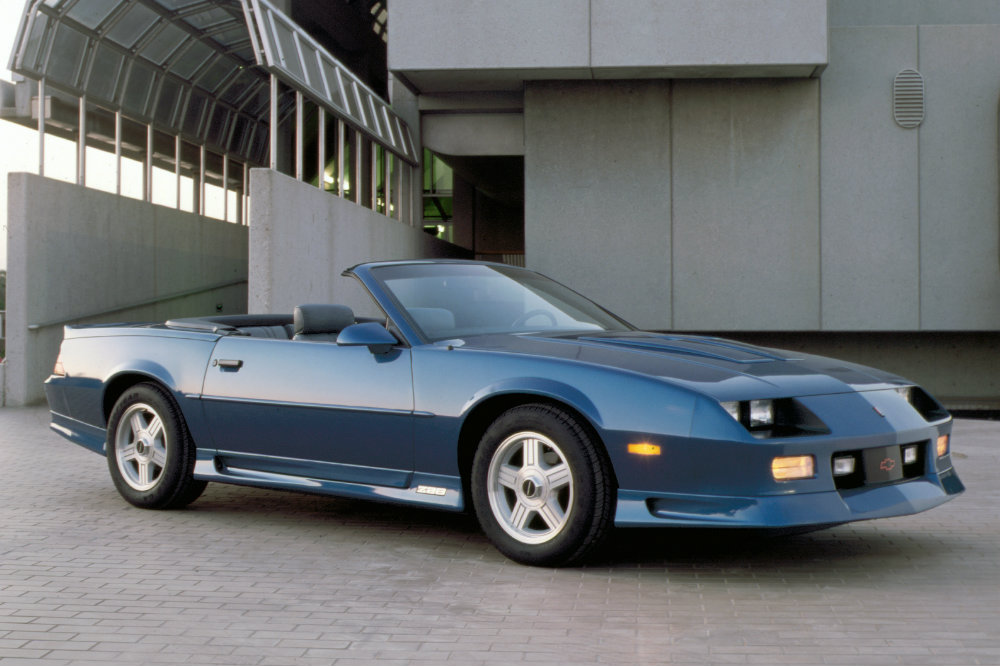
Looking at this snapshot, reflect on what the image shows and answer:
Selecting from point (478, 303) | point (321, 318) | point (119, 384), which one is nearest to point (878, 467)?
point (478, 303)

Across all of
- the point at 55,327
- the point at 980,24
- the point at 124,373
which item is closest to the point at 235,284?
the point at 55,327

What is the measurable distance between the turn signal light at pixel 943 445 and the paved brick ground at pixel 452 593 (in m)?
0.47

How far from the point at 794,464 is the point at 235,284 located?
69.5 ft

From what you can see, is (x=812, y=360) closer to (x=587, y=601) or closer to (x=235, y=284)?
(x=587, y=601)

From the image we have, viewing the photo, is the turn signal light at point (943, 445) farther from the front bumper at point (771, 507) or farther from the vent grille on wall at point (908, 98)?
the vent grille on wall at point (908, 98)

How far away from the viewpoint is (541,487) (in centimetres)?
505

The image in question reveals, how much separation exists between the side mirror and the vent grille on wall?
41.6 ft

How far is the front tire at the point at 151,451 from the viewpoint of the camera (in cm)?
657

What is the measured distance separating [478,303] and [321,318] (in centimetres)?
82

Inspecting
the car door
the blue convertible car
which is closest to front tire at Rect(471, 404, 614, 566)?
the blue convertible car

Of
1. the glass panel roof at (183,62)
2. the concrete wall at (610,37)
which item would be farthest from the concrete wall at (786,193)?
the glass panel roof at (183,62)

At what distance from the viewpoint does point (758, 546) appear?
5.71 meters

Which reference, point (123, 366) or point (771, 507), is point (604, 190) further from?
point (771, 507)

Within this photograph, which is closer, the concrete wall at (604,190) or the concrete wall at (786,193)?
the concrete wall at (786,193)
